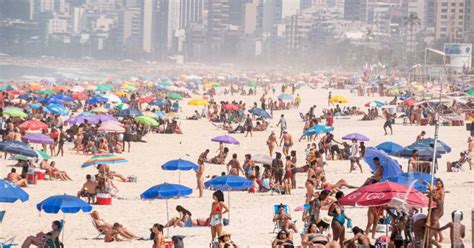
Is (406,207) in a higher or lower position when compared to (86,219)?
higher

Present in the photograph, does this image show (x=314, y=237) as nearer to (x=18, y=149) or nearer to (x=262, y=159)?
(x=262, y=159)

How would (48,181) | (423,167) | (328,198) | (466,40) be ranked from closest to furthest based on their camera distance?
(328,198), (423,167), (48,181), (466,40)

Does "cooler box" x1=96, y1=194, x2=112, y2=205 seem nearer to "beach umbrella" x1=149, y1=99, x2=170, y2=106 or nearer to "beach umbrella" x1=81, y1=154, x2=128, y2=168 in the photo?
"beach umbrella" x1=81, y1=154, x2=128, y2=168

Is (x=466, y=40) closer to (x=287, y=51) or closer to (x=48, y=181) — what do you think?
(x=287, y=51)

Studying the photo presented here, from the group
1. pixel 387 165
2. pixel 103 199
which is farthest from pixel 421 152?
pixel 103 199

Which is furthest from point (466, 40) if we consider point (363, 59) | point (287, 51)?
point (287, 51)

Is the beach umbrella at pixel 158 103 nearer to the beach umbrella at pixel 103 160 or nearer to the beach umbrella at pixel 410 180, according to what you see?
the beach umbrella at pixel 103 160

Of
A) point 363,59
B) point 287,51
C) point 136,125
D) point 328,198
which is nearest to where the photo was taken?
point 328,198
